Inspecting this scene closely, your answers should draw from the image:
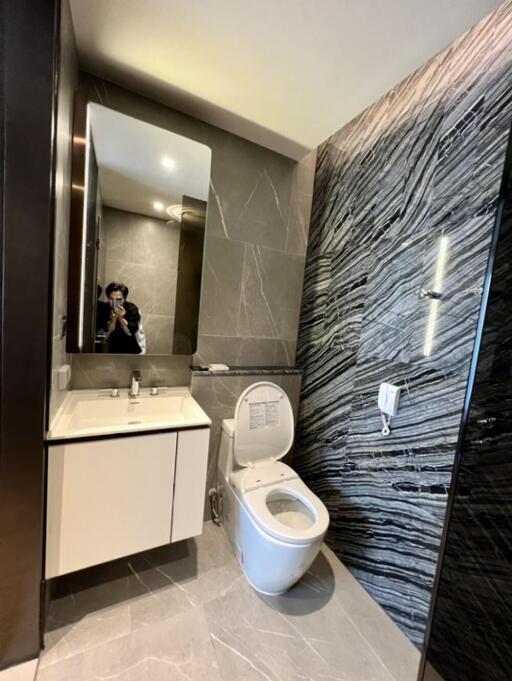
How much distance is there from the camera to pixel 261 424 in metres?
1.83

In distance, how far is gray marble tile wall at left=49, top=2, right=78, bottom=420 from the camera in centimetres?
111

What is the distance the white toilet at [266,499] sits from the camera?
138cm

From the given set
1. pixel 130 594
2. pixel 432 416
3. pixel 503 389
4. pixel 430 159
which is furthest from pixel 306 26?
pixel 130 594

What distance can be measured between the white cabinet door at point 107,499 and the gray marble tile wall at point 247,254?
1.85ft

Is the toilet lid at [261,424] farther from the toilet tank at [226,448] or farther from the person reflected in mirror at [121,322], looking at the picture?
the person reflected in mirror at [121,322]

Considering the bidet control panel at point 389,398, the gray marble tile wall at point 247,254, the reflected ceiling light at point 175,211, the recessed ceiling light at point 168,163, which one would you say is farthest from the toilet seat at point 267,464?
the recessed ceiling light at point 168,163

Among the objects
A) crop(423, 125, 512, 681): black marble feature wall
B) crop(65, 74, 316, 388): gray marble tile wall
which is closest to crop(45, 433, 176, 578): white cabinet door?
crop(65, 74, 316, 388): gray marble tile wall

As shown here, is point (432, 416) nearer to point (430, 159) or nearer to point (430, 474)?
point (430, 474)

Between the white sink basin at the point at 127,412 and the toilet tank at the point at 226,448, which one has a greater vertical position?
the white sink basin at the point at 127,412

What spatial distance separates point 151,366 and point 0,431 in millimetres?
846

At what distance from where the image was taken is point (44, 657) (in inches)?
46.7

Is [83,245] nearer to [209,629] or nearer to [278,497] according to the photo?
[278,497]

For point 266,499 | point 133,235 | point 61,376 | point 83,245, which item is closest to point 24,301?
point 61,376

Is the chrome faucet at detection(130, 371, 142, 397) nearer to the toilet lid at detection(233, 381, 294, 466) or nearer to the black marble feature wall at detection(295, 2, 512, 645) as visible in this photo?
the toilet lid at detection(233, 381, 294, 466)
